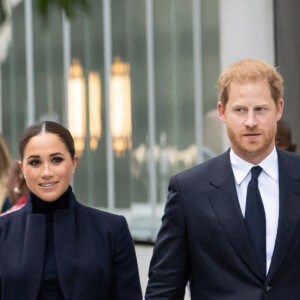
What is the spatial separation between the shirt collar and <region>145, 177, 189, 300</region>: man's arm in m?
0.26

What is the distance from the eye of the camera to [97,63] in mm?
8578

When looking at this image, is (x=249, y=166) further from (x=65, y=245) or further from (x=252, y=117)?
(x=65, y=245)

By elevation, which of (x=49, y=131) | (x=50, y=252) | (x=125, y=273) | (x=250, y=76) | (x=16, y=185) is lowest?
(x=125, y=273)

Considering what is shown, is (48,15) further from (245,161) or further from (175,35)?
(175,35)

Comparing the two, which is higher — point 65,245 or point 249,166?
point 249,166

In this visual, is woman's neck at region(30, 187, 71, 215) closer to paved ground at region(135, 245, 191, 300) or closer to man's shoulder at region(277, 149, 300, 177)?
man's shoulder at region(277, 149, 300, 177)

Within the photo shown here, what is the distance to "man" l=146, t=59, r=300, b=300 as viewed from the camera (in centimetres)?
349

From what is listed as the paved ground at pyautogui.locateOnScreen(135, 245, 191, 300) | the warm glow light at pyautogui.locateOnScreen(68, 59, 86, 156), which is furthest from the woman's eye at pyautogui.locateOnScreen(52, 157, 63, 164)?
the warm glow light at pyautogui.locateOnScreen(68, 59, 86, 156)

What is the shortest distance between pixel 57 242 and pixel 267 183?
3.27 feet

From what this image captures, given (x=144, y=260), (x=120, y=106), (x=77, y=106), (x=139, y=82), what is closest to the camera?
(x=144, y=260)

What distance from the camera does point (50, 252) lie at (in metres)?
4.00

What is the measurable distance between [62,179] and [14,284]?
0.50 m

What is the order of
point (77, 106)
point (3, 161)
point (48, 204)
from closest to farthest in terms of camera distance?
point (48, 204), point (3, 161), point (77, 106)

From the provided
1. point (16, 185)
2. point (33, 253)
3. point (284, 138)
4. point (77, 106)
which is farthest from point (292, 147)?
point (77, 106)
